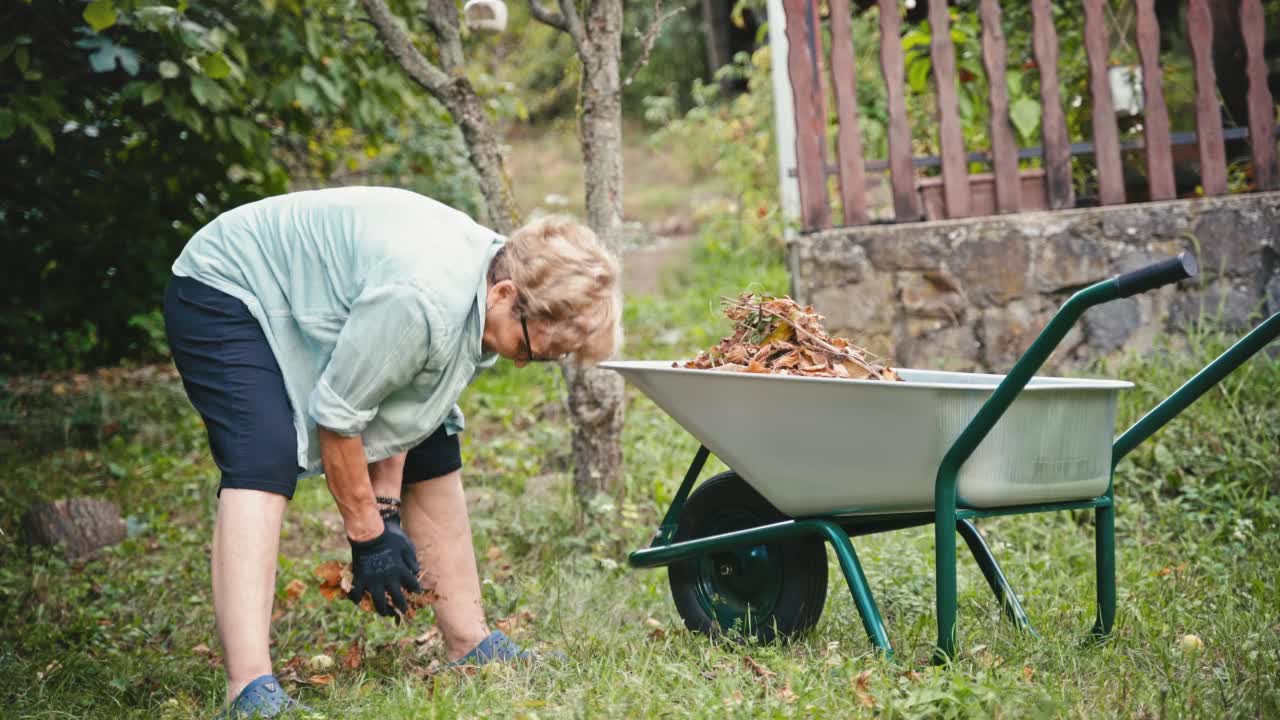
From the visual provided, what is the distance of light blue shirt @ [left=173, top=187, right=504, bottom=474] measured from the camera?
1958 mm

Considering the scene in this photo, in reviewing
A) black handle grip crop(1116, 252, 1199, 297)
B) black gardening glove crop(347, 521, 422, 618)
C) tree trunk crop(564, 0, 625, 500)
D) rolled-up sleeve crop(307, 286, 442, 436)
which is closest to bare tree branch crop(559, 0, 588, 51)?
tree trunk crop(564, 0, 625, 500)

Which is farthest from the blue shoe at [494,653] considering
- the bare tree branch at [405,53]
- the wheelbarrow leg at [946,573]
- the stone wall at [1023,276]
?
the stone wall at [1023,276]

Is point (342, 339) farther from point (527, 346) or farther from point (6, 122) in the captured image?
point (6, 122)

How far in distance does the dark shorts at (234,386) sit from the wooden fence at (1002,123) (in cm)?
255

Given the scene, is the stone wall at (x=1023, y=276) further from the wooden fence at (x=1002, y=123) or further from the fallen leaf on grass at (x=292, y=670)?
the fallen leaf on grass at (x=292, y=670)

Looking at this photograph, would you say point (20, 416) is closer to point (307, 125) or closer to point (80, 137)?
point (80, 137)

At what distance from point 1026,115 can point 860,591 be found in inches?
113

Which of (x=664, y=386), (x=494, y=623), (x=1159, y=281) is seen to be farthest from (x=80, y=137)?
(x=1159, y=281)

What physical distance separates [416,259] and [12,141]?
3.89 meters

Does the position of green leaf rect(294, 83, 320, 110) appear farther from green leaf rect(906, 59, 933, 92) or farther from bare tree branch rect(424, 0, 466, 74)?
green leaf rect(906, 59, 933, 92)

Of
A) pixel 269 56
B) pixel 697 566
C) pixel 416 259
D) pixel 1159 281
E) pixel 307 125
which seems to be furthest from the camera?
pixel 307 125

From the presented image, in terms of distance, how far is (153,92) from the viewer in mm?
3883

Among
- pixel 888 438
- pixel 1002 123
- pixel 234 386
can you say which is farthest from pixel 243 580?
pixel 1002 123

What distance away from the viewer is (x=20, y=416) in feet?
15.5
